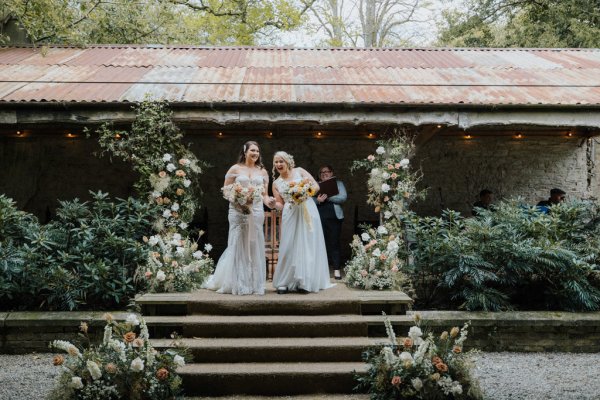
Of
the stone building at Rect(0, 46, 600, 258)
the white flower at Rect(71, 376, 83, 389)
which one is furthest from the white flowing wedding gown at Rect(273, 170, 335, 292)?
the white flower at Rect(71, 376, 83, 389)

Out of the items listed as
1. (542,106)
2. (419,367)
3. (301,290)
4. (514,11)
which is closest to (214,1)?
(514,11)

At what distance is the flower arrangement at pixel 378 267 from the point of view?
6.59m

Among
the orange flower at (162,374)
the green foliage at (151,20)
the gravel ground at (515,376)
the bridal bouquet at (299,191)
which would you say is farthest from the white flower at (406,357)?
the green foliage at (151,20)

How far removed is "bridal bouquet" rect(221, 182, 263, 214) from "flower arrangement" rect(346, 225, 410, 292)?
1.58 metres

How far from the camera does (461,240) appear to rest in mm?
7074

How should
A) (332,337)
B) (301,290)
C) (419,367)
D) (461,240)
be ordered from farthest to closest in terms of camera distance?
(461,240) → (301,290) → (332,337) → (419,367)

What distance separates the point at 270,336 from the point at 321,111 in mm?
3538

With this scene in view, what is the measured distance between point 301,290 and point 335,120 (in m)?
2.66

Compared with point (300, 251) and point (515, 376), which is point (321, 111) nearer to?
point (300, 251)

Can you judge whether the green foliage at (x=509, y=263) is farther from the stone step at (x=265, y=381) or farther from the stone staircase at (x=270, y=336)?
the stone step at (x=265, y=381)

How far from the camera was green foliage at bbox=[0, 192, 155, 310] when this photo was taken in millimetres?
6562

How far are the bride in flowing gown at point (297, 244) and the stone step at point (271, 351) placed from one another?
116cm

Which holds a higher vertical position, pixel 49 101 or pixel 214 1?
pixel 214 1

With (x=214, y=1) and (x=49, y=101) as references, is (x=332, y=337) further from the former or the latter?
(x=214, y=1)
